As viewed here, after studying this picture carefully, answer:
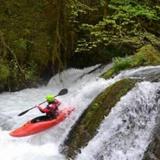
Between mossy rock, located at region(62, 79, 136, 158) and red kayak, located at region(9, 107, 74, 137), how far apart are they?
507 millimetres

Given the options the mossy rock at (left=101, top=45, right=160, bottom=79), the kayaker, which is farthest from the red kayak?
the mossy rock at (left=101, top=45, right=160, bottom=79)

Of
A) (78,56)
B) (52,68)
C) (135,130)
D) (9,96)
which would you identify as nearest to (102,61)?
(78,56)

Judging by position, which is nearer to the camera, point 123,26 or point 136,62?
point 136,62

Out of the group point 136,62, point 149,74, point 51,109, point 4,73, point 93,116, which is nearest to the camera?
point 93,116

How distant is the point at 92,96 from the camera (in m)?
7.39

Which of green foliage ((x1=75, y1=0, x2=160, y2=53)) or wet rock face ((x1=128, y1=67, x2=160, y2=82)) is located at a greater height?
wet rock face ((x1=128, y1=67, x2=160, y2=82))

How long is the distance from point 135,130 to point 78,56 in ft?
19.6

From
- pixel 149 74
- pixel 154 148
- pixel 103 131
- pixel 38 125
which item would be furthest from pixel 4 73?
pixel 154 148

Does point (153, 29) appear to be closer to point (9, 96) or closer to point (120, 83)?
point (9, 96)

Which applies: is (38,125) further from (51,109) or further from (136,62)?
(136,62)

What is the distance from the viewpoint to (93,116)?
6.55m

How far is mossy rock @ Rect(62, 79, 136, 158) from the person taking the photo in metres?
6.38

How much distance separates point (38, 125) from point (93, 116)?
1024mm

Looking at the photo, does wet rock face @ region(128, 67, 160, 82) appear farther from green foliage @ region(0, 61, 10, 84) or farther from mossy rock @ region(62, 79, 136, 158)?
green foliage @ region(0, 61, 10, 84)
